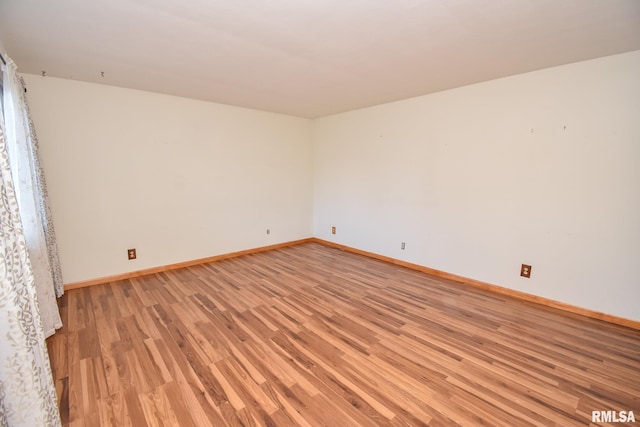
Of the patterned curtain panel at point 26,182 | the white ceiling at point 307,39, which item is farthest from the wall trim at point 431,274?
the white ceiling at point 307,39

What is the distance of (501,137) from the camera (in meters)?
2.94

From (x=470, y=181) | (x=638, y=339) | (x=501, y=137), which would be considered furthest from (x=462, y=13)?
(x=638, y=339)

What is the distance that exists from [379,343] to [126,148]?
11.5ft

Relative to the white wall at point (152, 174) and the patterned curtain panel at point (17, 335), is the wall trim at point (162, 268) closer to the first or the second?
the white wall at point (152, 174)

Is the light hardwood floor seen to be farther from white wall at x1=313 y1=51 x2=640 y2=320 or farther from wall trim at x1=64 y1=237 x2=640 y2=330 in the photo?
white wall at x1=313 y1=51 x2=640 y2=320

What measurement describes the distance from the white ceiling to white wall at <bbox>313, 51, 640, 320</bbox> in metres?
0.33

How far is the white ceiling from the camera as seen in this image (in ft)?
5.33

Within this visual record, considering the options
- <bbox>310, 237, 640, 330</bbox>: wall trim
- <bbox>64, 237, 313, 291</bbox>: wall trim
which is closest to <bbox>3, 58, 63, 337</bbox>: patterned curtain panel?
<bbox>64, 237, 313, 291</bbox>: wall trim

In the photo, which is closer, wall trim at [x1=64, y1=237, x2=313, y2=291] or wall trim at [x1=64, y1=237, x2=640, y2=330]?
wall trim at [x1=64, y1=237, x2=640, y2=330]

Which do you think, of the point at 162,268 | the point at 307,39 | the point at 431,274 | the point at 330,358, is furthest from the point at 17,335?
the point at 431,274

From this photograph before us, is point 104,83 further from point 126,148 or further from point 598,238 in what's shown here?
point 598,238

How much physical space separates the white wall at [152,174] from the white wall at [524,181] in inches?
72.0

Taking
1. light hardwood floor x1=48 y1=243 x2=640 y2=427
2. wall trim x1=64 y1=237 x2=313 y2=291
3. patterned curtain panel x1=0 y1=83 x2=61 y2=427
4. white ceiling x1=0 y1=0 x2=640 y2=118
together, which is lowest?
light hardwood floor x1=48 y1=243 x2=640 y2=427

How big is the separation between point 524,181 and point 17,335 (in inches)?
149
